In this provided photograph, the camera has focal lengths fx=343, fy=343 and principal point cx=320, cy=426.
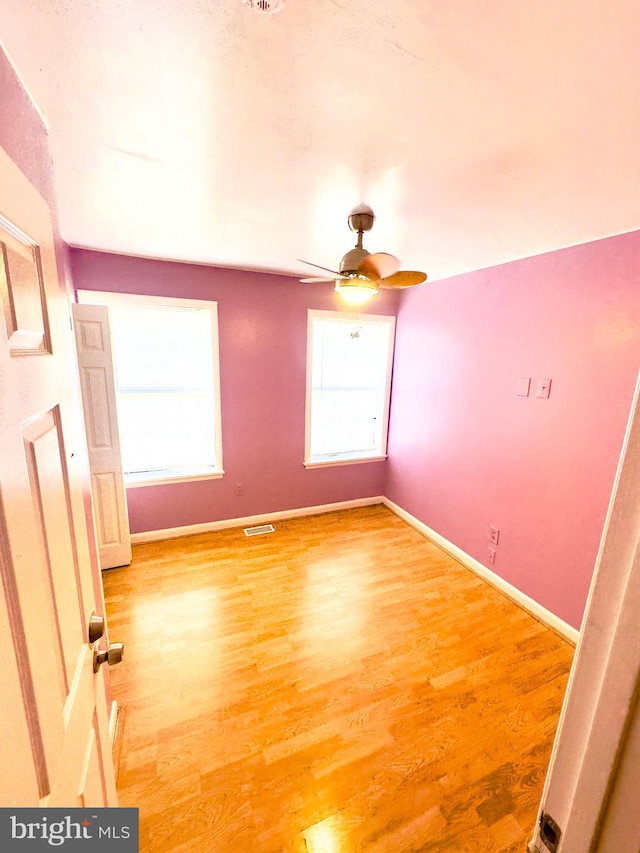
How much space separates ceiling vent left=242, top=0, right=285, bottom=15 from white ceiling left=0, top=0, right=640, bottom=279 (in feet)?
0.07

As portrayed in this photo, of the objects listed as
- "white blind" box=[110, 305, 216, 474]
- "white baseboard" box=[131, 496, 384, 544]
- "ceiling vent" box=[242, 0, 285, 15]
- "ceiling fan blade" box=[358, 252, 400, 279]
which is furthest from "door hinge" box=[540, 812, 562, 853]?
"white baseboard" box=[131, 496, 384, 544]

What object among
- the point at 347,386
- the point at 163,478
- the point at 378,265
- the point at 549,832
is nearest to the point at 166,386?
the point at 163,478

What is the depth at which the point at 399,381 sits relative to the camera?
384 centimetres

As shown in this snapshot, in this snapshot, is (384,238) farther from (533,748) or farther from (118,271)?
(533,748)

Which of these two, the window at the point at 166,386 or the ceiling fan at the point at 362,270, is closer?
the ceiling fan at the point at 362,270

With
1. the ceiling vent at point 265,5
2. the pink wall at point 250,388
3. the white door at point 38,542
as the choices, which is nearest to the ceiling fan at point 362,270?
Answer: the ceiling vent at point 265,5

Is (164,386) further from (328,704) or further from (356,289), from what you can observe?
(328,704)

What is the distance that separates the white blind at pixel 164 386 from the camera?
2936 millimetres

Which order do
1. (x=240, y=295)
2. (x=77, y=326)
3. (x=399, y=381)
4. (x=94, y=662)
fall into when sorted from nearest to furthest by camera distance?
(x=94, y=662)
(x=77, y=326)
(x=240, y=295)
(x=399, y=381)

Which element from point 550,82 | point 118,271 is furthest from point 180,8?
point 118,271

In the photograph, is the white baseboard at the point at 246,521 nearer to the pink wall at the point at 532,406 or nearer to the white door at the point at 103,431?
the white door at the point at 103,431

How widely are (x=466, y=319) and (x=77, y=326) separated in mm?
3016

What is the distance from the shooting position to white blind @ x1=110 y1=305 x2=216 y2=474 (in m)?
2.94

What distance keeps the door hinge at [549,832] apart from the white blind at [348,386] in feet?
10.6
